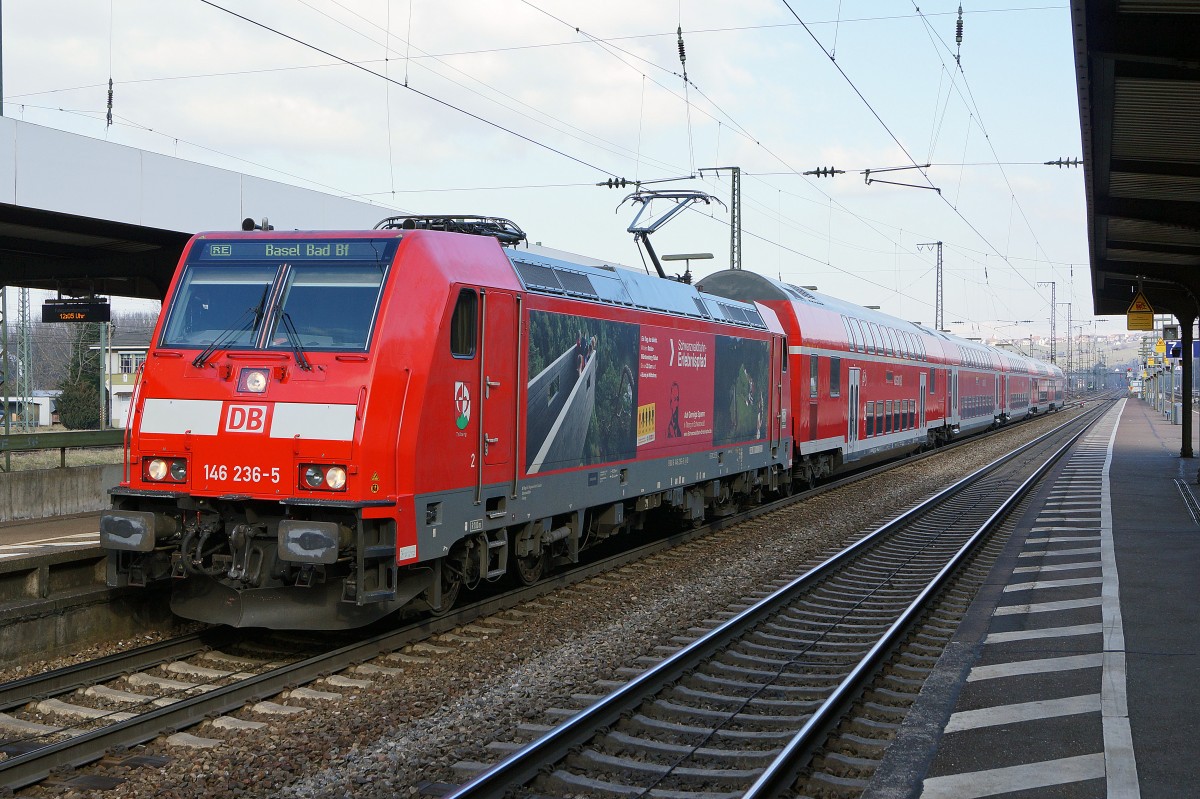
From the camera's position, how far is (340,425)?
800 cm

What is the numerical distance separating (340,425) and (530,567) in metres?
3.83

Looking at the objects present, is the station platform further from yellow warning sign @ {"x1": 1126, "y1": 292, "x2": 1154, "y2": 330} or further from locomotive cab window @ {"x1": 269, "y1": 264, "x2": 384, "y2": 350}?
yellow warning sign @ {"x1": 1126, "y1": 292, "x2": 1154, "y2": 330}

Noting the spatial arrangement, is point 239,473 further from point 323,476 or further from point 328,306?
point 328,306

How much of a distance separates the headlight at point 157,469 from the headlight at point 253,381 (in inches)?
33.5

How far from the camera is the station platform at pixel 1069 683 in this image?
588 centimetres

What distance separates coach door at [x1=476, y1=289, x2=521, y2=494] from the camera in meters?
9.27

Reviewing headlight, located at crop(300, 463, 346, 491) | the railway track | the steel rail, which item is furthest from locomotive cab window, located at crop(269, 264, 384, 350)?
the railway track

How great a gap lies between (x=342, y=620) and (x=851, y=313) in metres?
19.4

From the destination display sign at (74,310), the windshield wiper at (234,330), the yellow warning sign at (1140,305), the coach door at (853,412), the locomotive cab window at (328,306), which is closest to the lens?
the locomotive cab window at (328,306)

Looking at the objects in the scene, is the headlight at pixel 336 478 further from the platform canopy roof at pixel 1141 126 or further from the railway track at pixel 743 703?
the platform canopy roof at pixel 1141 126

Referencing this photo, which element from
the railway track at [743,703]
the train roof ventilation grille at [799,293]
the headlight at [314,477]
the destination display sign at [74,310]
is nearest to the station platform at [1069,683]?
the railway track at [743,703]

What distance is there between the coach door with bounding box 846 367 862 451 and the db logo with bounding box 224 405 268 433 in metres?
17.2

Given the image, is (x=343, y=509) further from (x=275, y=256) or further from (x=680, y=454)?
(x=680, y=454)

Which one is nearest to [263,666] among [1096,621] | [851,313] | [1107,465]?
[1096,621]
